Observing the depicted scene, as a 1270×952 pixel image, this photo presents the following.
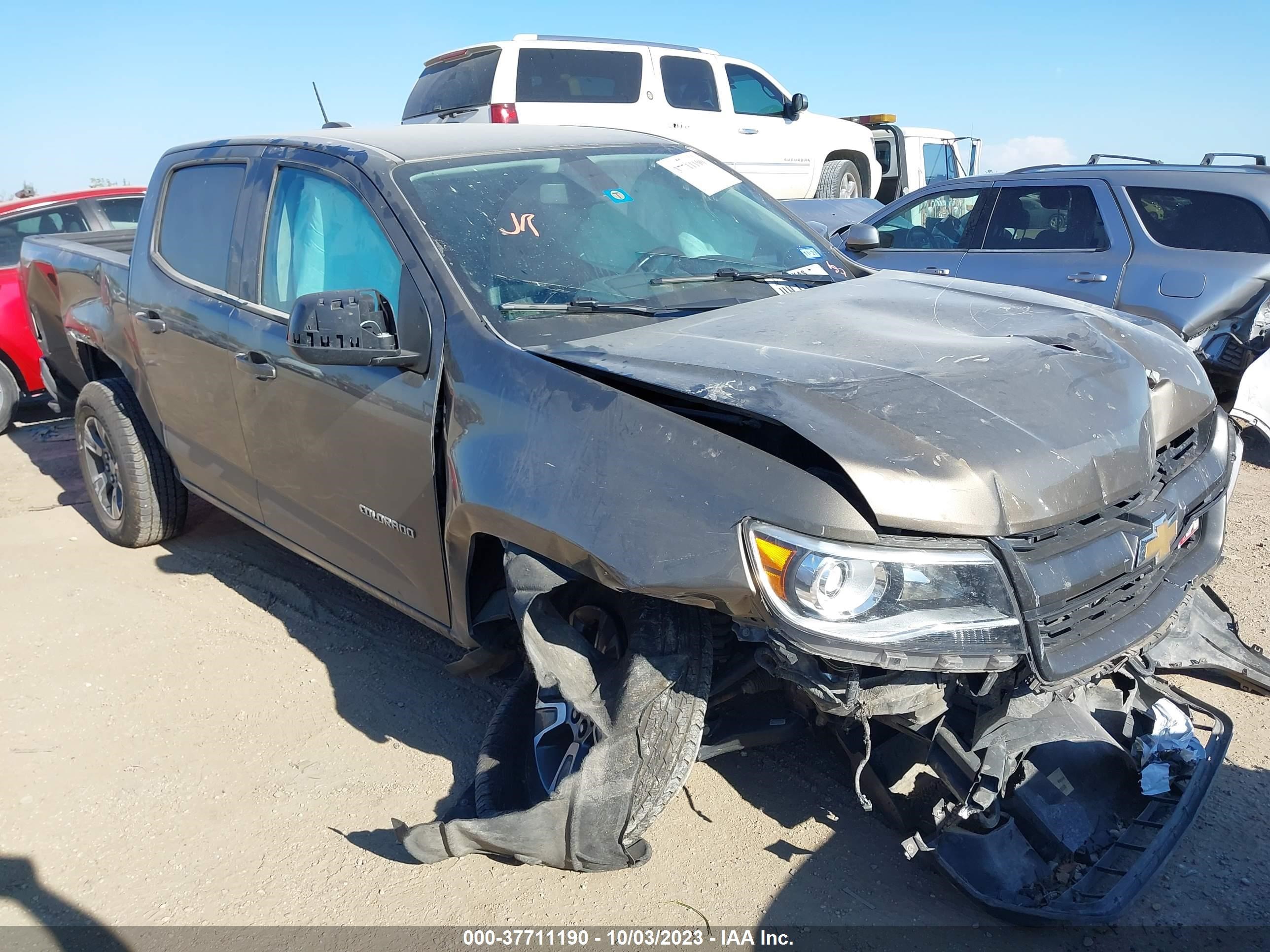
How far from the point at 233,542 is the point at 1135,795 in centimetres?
428

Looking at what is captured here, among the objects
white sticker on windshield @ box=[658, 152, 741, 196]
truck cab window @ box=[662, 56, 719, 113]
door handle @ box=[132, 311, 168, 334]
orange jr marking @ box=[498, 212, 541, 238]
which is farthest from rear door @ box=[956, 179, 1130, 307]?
door handle @ box=[132, 311, 168, 334]

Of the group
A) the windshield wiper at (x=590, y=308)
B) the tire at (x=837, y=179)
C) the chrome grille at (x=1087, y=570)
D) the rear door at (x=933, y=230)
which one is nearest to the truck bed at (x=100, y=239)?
the windshield wiper at (x=590, y=308)

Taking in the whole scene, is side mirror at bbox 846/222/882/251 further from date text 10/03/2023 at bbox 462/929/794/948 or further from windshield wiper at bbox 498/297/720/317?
date text 10/03/2023 at bbox 462/929/794/948

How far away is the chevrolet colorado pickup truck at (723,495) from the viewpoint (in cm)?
199

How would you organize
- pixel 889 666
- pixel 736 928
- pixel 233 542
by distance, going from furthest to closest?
1. pixel 233 542
2. pixel 736 928
3. pixel 889 666

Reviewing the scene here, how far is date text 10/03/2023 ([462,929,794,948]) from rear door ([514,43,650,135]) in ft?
24.9

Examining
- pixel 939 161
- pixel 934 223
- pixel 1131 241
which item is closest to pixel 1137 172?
pixel 1131 241

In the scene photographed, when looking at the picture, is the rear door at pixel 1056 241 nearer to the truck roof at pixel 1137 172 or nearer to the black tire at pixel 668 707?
the truck roof at pixel 1137 172

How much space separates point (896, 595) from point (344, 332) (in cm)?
159

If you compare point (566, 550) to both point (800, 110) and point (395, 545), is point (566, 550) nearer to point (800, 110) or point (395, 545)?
point (395, 545)

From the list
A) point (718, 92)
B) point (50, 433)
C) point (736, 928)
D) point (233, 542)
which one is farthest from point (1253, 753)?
point (718, 92)

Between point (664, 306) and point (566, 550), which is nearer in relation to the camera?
point (566, 550)

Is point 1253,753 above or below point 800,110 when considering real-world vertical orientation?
below

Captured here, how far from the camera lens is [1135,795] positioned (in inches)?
95.3
